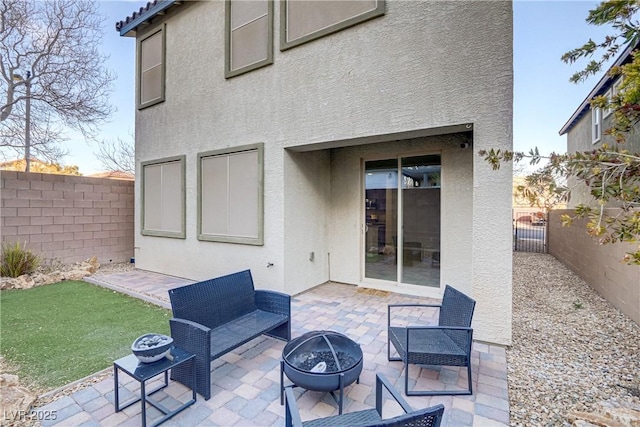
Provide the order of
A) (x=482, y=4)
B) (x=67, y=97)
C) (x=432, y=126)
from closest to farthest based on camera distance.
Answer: (x=482, y=4) < (x=432, y=126) < (x=67, y=97)

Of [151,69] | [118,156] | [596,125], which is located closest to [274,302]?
[151,69]

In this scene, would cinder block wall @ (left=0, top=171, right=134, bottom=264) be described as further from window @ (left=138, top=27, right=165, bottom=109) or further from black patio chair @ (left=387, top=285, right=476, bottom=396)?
black patio chair @ (left=387, top=285, right=476, bottom=396)

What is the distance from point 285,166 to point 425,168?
10.1 ft

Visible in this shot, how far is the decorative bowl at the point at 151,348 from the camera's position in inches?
114

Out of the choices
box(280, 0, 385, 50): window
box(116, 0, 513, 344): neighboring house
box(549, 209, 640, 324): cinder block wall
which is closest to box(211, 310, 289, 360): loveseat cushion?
box(116, 0, 513, 344): neighboring house

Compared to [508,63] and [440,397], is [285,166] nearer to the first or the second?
[508,63]

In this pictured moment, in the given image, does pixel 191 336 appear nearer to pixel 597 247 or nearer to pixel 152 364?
pixel 152 364

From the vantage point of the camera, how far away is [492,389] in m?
3.39

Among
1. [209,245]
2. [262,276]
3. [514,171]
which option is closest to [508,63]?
[514,171]

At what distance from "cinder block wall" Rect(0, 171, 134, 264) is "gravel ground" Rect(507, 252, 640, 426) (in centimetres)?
1170

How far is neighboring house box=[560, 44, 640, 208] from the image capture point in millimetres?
9683

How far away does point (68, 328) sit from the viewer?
16.3 feet

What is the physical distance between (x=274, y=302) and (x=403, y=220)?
3.76m

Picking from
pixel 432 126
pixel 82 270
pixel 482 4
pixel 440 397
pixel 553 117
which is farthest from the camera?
pixel 553 117
